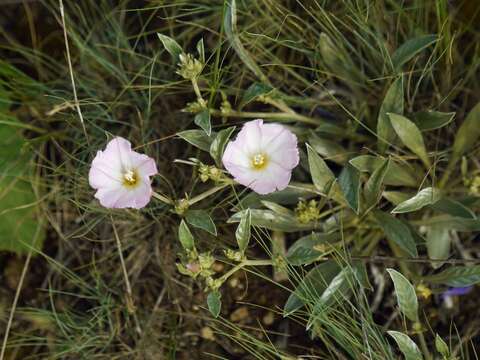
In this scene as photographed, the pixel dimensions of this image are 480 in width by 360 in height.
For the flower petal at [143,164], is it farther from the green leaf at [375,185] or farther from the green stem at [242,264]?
the green leaf at [375,185]

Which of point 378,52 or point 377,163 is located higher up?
point 378,52

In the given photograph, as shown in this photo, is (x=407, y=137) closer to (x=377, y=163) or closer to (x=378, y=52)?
(x=377, y=163)

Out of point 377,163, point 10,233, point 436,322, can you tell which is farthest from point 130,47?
point 436,322

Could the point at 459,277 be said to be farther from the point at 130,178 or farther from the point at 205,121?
the point at 130,178

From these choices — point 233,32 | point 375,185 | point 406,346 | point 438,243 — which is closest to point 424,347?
point 406,346

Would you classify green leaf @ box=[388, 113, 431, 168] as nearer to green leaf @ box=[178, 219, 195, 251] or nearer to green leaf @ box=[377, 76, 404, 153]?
green leaf @ box=[377, 76, 404, 153]

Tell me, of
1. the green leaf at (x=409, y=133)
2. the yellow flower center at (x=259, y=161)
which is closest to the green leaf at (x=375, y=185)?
the green leaf at (x=409, y=133)
